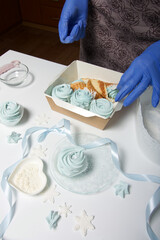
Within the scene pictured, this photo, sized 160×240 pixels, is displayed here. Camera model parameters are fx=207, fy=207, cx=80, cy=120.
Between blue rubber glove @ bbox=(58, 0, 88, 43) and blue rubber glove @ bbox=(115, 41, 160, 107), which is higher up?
blue rubber glove @ bbox=(58, 0, 88, 43)

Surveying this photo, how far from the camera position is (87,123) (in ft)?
2.38

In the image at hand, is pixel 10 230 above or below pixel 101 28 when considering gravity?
below

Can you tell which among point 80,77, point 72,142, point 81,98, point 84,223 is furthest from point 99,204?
point 80,77

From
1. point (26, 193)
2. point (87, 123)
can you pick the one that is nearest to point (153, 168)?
point (87, 123)

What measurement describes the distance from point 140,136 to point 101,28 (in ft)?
1.70

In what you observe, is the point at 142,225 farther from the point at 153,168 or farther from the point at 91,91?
the point at 91,91

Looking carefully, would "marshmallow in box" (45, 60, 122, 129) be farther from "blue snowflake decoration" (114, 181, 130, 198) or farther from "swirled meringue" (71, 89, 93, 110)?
"blue snowflake decoration" (114, 181, 130, 198)

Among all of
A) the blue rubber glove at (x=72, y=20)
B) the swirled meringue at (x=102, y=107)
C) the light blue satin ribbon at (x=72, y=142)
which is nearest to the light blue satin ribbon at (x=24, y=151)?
the light blue satin ribbon at (x=72, y=142)

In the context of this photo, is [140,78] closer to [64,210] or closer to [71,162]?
[71,162]

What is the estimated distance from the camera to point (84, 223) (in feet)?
1.67

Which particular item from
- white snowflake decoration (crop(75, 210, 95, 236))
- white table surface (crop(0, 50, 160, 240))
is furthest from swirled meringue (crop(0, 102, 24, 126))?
white snowflake decoration (crop(75, 210, 95, 236))

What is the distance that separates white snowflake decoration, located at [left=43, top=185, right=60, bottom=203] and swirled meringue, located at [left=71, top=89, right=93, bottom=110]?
0.27 meters

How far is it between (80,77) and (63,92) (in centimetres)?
20

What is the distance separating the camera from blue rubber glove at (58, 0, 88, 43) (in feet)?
2.57
